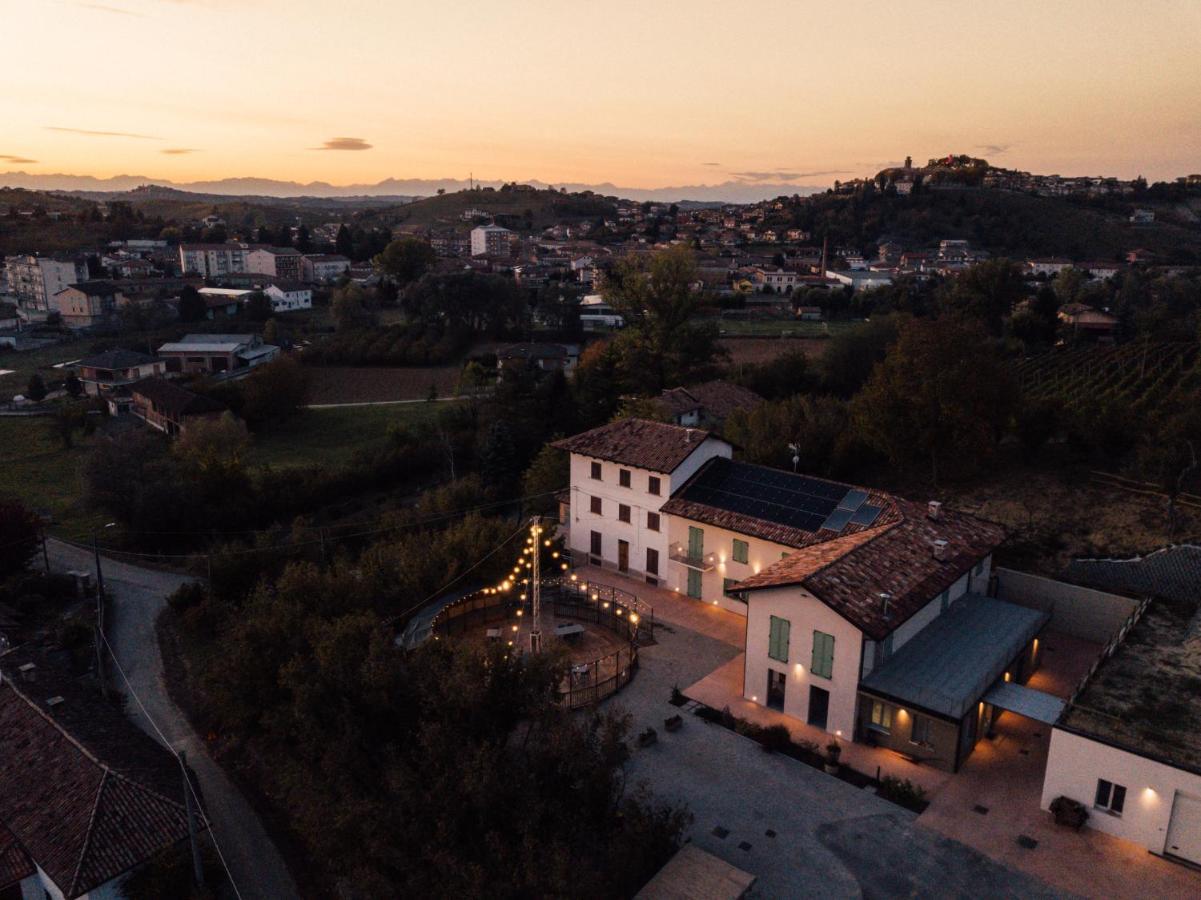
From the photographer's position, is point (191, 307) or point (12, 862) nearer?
point (12, 862)

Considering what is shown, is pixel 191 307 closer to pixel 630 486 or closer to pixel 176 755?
pixel 630 486

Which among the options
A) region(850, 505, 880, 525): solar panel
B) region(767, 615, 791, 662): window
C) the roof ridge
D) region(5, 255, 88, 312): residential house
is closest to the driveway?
region(767, 615, 791, 662): window

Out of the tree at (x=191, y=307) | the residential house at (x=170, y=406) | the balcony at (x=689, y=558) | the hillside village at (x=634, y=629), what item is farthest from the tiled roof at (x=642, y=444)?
the tree at (x=191, y=307)

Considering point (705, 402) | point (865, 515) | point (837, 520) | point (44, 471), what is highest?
point (865, 515)

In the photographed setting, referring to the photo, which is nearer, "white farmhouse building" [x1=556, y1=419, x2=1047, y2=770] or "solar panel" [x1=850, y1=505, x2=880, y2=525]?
"white farmhouse building" [x1=556, y1=419, x2=1047, y2=770]

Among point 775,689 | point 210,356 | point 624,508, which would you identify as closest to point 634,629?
point 775,689

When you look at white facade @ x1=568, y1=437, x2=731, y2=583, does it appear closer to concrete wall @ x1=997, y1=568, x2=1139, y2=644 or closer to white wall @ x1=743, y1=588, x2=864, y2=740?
white wall @ x1=743, y1=588, x2=864, y2=740
